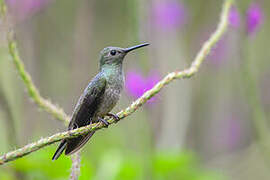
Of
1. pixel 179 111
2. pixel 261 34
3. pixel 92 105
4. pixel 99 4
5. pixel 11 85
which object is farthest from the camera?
pixel 99 4

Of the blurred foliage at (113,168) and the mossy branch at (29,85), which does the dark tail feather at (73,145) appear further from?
the blurred foliage at (113,168)

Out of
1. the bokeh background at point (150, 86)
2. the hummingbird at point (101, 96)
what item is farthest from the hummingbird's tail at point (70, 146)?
the bokeh background at point (150, 86)

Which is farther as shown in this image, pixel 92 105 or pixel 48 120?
pixel 48 120

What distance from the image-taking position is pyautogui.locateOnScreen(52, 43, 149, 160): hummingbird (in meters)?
2.05

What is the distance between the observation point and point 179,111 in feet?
14.5

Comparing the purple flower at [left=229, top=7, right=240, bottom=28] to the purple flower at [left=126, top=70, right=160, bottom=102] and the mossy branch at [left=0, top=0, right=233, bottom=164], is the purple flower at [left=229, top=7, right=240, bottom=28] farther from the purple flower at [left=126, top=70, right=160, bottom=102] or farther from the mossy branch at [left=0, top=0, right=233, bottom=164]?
the purple flower at [left=126, top=70, right=160, bottom=102]

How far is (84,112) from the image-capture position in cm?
210

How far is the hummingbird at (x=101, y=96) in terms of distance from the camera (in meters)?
2.05

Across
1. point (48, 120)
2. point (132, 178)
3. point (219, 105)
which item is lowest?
point (132, 178)

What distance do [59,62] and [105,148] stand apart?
1566mm

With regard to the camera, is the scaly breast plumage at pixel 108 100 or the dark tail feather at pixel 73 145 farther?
the scaly breast plumage at pixel 108 100

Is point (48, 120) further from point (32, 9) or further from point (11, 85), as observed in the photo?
point (32, 9)

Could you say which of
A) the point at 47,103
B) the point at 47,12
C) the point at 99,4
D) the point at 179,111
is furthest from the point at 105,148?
the point at 47,103

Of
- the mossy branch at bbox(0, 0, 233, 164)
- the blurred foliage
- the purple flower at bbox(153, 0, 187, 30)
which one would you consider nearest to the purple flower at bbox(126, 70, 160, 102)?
the blurred foliage
